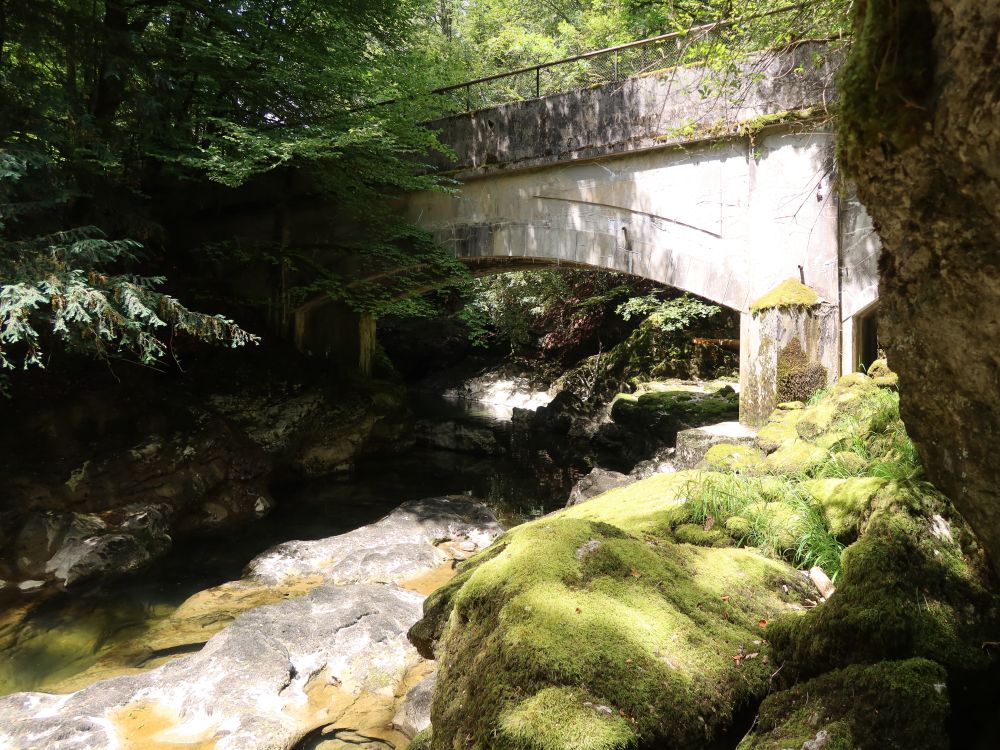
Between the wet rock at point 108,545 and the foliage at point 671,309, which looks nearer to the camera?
the wet rock at point 108,545

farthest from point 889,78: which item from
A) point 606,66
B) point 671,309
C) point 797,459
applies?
point 671,309

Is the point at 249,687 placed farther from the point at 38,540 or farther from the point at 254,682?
the point at 38,540

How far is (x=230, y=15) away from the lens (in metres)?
7.69

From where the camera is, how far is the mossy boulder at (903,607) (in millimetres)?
1820

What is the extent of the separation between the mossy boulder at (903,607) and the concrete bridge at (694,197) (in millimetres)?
4369

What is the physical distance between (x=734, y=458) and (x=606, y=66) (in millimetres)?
8336

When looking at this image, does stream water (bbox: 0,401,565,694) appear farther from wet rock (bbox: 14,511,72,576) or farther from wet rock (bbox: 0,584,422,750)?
wet rock (bbox: 0,584,422,750)

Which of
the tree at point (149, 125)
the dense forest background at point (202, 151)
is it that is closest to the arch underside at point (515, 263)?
the dense forest background at point (202, 151)

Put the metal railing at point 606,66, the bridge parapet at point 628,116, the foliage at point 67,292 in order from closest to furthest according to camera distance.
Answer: the metal railing at point 606,66, the foliage at point 67,292, the bridge parapet at point 628,116

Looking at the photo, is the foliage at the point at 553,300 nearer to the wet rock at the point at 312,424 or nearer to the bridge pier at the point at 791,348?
the wet rock at the point at 312,424

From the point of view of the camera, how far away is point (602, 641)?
75.2 inches

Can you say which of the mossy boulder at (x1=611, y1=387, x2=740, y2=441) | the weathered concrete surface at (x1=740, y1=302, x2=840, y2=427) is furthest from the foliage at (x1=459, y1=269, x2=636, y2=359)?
the weathered concrete surface at (x1=740, y1=302, x2=840, y2=427)

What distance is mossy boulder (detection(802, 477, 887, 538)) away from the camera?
271cm

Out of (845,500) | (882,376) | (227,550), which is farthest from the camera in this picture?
(227,550)
